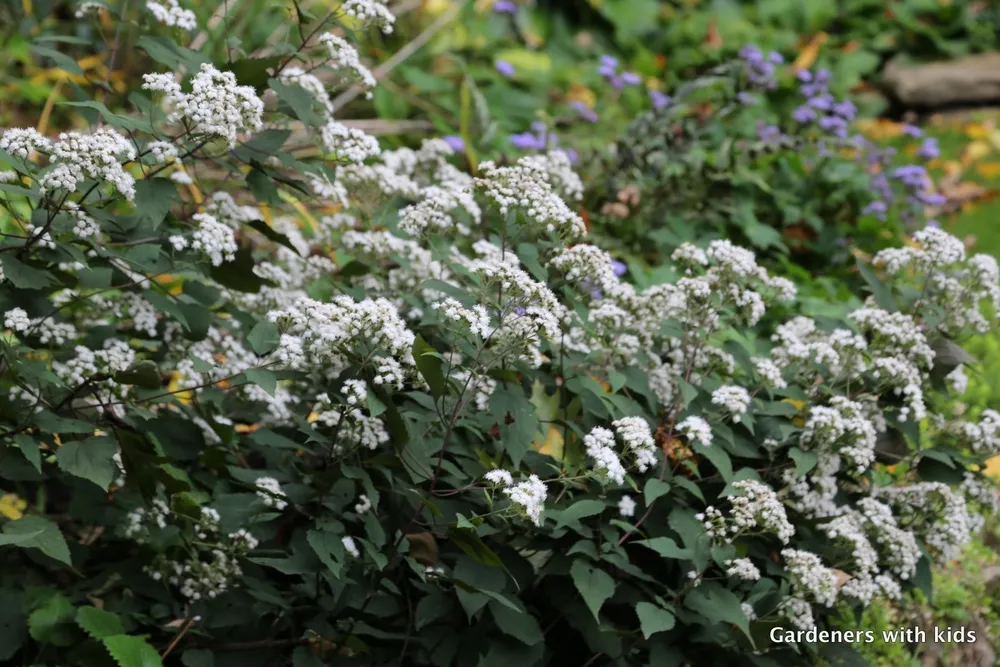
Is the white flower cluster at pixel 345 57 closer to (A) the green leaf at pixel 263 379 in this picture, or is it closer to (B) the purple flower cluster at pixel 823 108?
(A) the green leaf at pixel 263 379

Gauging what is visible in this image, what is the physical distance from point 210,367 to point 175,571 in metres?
0.65

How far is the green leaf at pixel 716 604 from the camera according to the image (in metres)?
2.29

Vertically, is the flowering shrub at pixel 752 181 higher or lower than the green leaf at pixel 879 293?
higher

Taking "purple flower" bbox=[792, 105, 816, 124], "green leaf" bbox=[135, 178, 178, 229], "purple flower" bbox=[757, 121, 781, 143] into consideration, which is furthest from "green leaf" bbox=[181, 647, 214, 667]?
"purple flower" bbox=[792, 105, 816, 124]

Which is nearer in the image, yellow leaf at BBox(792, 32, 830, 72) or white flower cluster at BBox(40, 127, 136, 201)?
white flower cluster at BBox(40, 127, 136, 201)

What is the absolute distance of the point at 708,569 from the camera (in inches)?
101

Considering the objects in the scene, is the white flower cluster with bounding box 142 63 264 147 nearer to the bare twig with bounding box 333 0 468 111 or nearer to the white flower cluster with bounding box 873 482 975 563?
the white flower cluster with bounding box 873 482 975 563

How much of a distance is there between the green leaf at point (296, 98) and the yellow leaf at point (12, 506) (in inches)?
55.8

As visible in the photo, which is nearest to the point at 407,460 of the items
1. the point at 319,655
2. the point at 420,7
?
the point at 319,655

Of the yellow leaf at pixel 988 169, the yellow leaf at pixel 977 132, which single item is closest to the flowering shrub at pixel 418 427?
the yellow leaf at pixel 988 169

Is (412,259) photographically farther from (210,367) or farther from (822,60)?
(822,60)

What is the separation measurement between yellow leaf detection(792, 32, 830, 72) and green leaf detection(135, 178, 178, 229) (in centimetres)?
502

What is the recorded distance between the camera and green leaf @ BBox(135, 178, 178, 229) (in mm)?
2230

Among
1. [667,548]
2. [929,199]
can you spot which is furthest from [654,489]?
[929,199]
